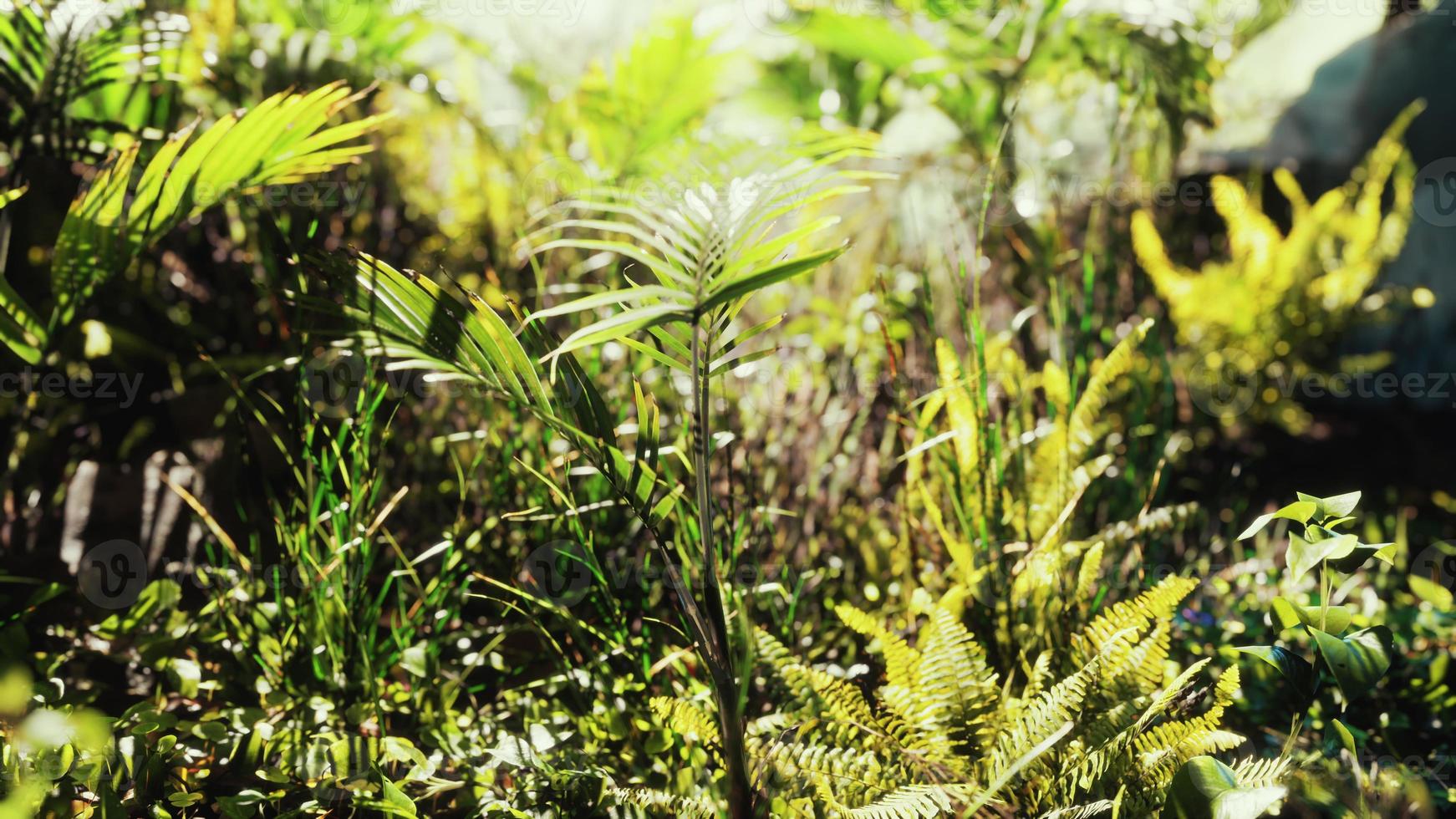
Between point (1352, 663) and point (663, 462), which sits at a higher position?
point (663, 462)

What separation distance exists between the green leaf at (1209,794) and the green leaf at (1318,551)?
0.82ft

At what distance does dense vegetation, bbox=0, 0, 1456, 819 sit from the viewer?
117cm

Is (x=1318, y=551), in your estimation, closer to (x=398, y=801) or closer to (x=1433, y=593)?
(x=1433, y=593)

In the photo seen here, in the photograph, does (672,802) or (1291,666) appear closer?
(1291,666)

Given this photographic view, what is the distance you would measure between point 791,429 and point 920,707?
110 centimetres

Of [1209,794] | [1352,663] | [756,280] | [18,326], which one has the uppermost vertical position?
[18,326]

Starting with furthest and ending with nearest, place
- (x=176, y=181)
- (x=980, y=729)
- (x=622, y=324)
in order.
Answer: (x=176, y=181) < (x=980, y=729) < (x=622, y=324)

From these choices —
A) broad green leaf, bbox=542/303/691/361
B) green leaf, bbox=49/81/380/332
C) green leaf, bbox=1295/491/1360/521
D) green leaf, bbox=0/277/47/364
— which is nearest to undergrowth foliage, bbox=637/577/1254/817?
green leaf, bbox=1295/491/1360/521

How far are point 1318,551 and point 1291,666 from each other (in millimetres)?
153

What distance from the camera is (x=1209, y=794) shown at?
105cm

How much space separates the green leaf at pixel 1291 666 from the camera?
1049mm

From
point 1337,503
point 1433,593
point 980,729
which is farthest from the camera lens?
point 1433,593

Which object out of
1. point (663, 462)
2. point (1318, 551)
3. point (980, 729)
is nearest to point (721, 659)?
point (663, 462)

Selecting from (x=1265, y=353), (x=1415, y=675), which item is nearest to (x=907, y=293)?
(x=1265, y=353)
